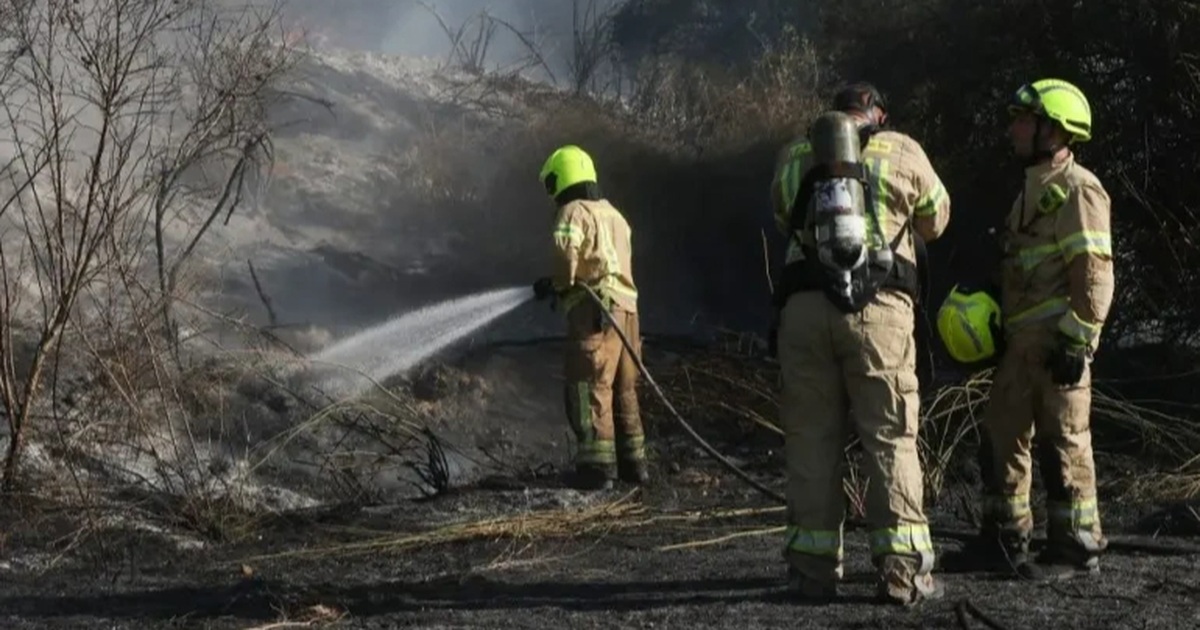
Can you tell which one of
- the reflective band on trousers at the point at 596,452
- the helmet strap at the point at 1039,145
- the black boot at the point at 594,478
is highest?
the helmet strap at the point at 1039,145

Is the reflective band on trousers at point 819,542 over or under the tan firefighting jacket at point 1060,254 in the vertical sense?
under

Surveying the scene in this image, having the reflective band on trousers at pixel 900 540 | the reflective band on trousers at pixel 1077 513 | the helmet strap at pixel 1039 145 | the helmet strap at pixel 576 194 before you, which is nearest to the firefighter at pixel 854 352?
the reflective band on trousers at pixel 900 540

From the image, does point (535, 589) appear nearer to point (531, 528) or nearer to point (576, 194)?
point (531, 528)

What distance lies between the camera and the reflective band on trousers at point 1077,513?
21.2 feet

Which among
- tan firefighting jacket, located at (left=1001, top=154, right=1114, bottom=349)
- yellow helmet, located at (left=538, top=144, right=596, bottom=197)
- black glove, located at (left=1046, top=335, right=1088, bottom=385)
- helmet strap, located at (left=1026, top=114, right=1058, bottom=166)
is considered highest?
yellow helmet, located at (left=538, top=144, right=596, bottom=197)

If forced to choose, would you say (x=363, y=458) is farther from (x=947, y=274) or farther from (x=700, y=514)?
(x=947, y=274)

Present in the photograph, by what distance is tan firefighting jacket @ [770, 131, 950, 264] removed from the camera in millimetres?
5977

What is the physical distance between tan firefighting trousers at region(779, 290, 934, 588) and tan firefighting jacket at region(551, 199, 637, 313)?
3.26 meters

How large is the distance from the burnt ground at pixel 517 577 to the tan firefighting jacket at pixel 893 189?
48.5 inches

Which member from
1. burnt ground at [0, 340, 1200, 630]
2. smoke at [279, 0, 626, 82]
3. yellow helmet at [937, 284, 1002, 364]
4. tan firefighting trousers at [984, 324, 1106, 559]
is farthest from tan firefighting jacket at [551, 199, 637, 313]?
smoke at [279, 0, 626, 82]

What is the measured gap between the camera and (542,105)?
20.4 metres

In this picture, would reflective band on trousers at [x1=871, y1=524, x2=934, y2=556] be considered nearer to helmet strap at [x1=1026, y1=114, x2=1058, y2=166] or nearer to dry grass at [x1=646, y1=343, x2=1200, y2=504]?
helmet strap at [x1=1026, y1=114, x2=1058, y2=166]

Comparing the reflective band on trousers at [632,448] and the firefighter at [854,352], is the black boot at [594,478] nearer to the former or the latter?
the reflective band on trousers at [632,448]

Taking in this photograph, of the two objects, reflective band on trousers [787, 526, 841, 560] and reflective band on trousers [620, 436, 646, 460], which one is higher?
reflective band on trousers [620, 436, 646, 460]
